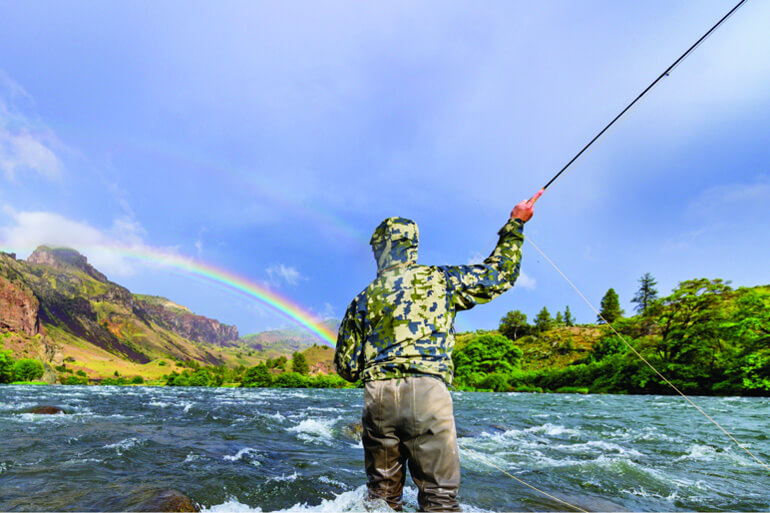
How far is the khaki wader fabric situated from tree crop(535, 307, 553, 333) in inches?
5178

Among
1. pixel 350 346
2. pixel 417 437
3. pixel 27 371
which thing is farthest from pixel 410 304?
pixel 27 371

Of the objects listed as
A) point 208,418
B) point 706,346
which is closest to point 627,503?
point 208,418

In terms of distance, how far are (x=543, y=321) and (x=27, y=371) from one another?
13239cm

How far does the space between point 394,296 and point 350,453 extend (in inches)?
283

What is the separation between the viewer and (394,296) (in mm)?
3078

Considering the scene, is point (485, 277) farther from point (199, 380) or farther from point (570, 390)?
point (199, 380)

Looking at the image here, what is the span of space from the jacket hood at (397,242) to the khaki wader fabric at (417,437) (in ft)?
3.30

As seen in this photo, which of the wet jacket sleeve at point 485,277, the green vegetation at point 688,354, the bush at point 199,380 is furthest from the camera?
the bush at point 199,380

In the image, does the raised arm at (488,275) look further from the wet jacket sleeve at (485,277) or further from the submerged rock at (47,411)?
the submerged rock at (47,411)

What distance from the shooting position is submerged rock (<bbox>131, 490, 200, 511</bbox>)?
427 cm

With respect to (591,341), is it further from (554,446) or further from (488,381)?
(554,446)

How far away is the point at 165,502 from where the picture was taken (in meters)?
4.41

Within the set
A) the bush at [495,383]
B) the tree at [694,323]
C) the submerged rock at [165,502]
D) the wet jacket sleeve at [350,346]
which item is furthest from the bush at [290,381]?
the wet jacket sleeve at [350,346]

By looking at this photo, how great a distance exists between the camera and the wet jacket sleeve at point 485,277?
310cm
